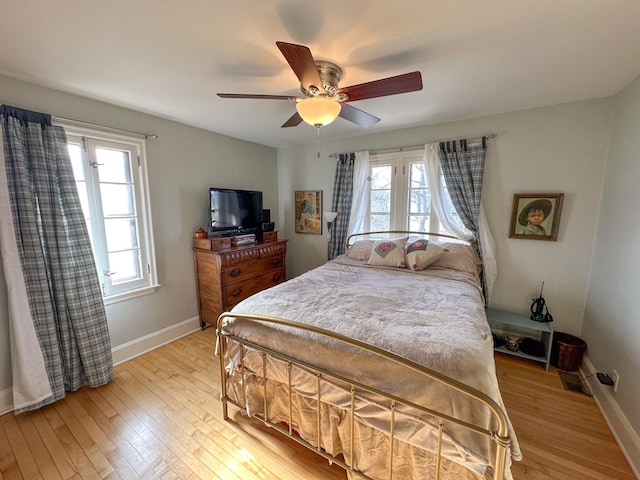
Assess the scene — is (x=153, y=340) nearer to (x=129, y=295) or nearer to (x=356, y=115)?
(x=129, y=295)

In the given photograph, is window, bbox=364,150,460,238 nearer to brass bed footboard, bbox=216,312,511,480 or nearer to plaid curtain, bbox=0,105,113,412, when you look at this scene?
brass bed footboard, bbox=216,312,511,480

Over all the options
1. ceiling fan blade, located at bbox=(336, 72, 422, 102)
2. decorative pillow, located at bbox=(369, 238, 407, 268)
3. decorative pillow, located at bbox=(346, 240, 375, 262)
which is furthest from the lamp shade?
decorative pillow, located at bbox=(346, 240, 375, 262)

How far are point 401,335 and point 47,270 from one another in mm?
2595

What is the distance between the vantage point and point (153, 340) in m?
2.79

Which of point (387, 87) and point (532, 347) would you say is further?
point (532, 347)

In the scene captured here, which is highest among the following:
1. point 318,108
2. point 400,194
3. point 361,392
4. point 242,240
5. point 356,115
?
point 356,115

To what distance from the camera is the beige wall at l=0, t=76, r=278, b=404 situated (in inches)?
95.5

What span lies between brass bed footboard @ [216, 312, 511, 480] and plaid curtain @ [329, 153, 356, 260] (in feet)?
7.21

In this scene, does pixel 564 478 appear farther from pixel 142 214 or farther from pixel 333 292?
pixel 142 214

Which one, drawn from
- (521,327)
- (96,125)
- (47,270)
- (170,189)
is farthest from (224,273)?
(521,327)

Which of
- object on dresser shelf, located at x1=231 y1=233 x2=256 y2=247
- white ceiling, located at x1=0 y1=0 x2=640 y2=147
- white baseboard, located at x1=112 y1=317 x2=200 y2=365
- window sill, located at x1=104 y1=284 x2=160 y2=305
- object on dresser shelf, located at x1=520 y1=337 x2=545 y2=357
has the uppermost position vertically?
white ceiling, located at x1=0 y1=0 x2=640 y2=147

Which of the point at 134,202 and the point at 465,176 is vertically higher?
the point at 465,176

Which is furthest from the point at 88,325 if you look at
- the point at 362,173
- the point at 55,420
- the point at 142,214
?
the point at 362,173

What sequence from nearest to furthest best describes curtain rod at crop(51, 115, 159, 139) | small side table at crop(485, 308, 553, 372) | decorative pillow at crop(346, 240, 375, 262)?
1. curtain rod at crop(51, 115, 159, 139)
2. small side table at crop(485, 308, 553, 372)
3. decorative pillow at crop(346, 240, 375, 262)
